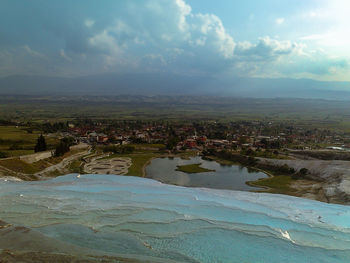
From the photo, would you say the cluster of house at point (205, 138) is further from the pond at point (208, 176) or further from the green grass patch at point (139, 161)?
the pond at point (208, 176)

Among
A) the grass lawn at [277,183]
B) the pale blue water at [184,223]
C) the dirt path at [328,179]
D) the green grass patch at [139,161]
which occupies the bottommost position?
the green grass patch at [139,161]

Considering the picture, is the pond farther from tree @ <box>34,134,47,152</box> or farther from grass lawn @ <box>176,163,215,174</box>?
tree @ <box>34,134,47,152</box>

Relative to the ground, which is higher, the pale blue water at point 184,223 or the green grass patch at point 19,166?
the pale blue water at point 184,223

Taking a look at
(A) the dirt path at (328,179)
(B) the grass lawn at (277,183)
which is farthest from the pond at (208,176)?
(A) the dirt path at (328,179)

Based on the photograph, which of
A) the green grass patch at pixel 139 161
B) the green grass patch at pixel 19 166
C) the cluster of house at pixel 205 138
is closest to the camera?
the green grass patch at pixel 19 166

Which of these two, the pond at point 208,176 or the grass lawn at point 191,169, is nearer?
the pond at point 208,176

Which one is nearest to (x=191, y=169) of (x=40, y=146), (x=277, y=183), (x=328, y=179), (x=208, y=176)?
(x=208, y=176)

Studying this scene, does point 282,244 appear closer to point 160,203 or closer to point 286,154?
point 160,203

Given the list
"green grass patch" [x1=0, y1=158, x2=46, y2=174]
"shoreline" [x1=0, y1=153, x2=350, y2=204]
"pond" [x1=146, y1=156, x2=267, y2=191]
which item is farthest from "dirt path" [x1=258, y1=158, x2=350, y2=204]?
"green grass patch" [x1=0, y1=158, x2=46, y2=174]
